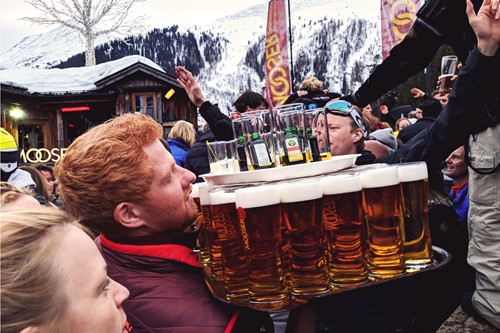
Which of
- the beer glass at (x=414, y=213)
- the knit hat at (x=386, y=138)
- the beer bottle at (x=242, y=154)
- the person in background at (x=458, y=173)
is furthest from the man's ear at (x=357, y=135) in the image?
the beer glass at (x=414, y=213)

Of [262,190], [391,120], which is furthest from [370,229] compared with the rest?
[391,120]

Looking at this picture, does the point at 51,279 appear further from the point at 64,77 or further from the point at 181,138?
the point at 64,77

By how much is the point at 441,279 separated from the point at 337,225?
1465 millimetres

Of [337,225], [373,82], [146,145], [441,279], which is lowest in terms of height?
[441,279]

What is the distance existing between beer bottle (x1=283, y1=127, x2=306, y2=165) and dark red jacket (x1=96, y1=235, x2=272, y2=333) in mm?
468

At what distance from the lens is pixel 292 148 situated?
61.5 inches

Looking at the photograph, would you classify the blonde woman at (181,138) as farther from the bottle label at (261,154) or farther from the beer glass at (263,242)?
the beer glass at (263,242)

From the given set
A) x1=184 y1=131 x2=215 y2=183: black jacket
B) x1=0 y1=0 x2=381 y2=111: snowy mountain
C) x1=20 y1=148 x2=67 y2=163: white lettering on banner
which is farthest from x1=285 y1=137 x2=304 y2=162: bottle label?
x1=0 y1=0 x2=381 y2=111: snowy mountain

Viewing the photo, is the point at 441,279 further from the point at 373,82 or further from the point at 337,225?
the point at 337,225

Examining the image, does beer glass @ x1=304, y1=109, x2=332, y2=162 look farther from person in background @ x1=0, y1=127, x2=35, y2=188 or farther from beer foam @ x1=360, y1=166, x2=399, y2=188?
person in background @ x1=0, y1=127, x2=35, y2=188

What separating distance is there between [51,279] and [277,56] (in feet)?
35.4

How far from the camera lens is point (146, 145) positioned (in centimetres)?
157

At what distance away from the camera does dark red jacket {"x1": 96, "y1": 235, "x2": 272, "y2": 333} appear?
1.40 m

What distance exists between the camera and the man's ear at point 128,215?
1528 millimetres
